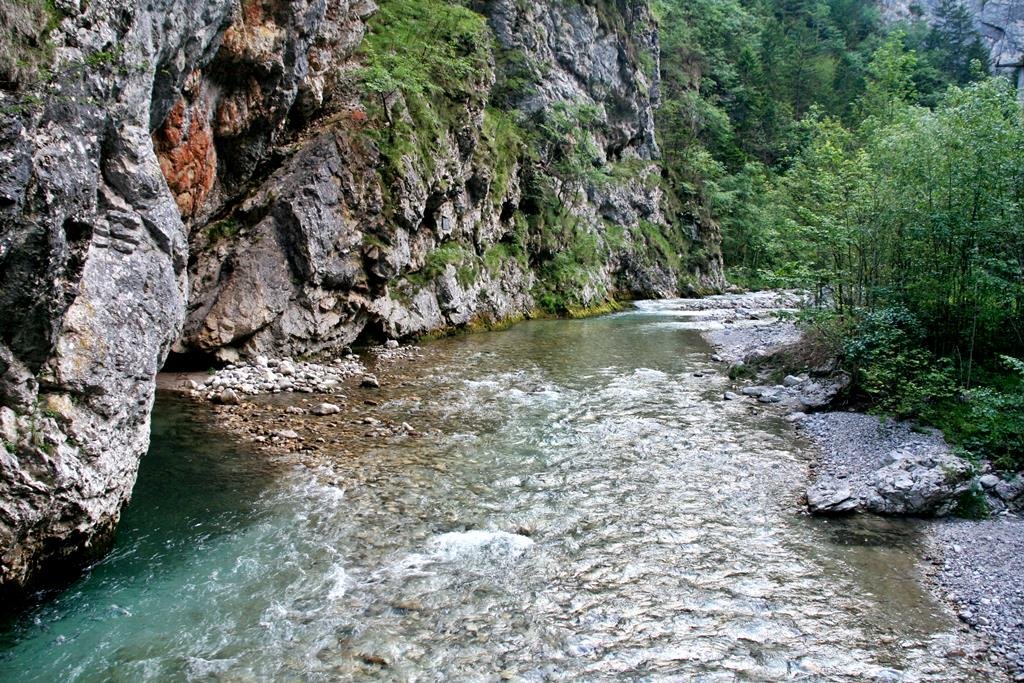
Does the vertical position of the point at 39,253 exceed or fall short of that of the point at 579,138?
it falls short

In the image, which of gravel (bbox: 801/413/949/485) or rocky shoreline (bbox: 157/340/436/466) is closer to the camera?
gravel (bbox: 801/413/949/485)

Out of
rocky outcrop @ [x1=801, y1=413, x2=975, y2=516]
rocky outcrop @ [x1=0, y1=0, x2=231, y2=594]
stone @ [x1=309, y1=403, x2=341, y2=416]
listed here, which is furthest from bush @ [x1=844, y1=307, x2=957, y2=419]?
rocky outcrop @ [x1=0, y1=0, x2=231, y2=594]

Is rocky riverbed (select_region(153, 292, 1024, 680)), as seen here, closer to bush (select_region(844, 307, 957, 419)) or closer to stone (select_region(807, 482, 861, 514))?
stone (select_region(807, 482, 861, 514))

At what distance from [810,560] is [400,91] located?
18.5 metres

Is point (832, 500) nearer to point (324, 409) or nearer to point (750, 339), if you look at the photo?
point (324, 409)

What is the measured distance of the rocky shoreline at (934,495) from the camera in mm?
6035

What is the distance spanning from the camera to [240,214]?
15.6 meters

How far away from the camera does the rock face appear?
5.44 meters

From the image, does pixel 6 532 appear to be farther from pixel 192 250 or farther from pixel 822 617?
pixel 192 250

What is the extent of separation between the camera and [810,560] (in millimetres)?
6871

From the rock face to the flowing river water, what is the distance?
3.73 feet

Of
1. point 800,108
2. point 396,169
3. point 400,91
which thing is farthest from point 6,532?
point 800,108

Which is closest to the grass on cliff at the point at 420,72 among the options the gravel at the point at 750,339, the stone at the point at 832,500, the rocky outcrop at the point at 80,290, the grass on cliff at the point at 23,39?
the rocky outcrop at the point at 80,290

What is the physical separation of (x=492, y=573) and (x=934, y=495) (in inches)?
232
